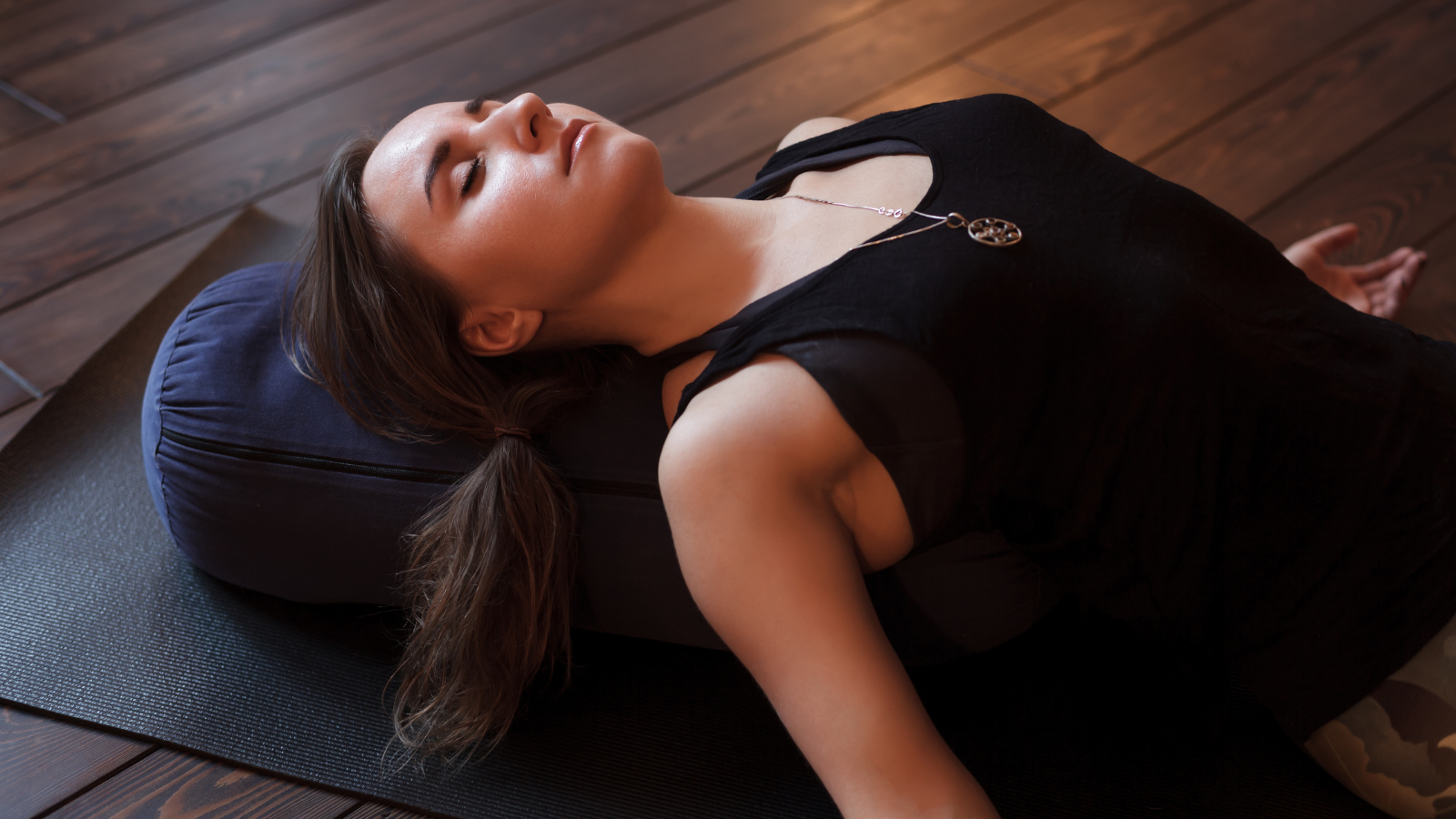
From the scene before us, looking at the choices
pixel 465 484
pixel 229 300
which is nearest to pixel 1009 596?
pixel 465 484

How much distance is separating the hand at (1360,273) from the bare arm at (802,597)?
1.16 m

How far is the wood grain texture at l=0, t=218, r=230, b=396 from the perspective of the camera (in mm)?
1790

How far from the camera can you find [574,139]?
1117 millimetres

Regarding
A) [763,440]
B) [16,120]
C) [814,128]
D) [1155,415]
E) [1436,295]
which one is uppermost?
[16,120]

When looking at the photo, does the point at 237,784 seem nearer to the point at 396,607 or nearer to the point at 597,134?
the point at 396,607

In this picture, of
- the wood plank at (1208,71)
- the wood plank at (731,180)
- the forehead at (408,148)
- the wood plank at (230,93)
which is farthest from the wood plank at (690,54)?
the forehead at (408,148)

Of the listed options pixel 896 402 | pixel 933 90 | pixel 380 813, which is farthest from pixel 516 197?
pixel 933 90

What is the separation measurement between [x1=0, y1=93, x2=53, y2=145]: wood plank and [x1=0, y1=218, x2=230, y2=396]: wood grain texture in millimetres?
635

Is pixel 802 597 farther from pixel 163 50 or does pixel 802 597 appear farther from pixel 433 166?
pixel 163 50

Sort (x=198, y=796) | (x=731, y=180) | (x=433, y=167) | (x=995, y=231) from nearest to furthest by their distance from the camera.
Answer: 1. (x=995, y=231)
2. (x=433, y=167)
3. (x=198, y=796)
4. (x=731, y=180)

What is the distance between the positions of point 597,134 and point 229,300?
644mm

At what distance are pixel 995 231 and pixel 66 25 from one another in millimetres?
2774

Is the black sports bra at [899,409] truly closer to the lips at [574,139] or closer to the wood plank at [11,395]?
the lips at [574,139]

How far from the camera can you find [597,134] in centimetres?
112
